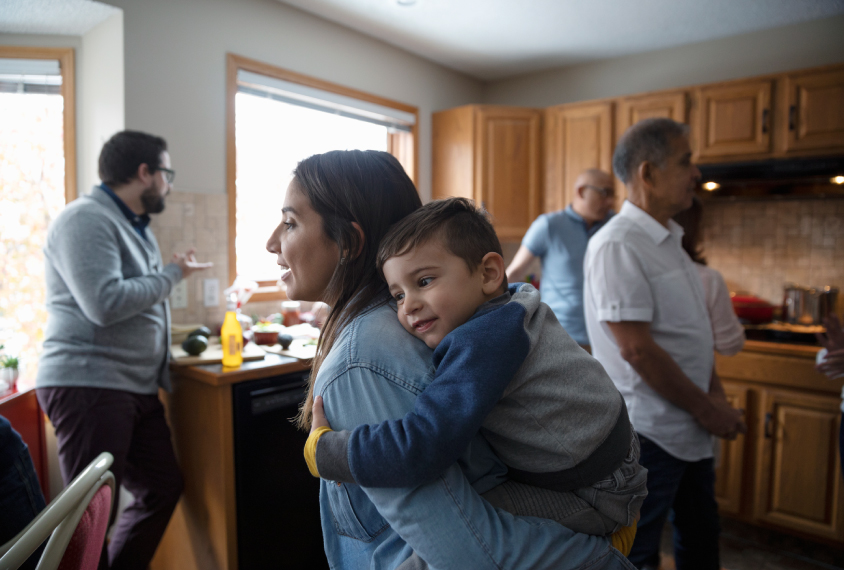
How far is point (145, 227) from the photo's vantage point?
6.75 feet

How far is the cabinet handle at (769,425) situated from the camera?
261 cm

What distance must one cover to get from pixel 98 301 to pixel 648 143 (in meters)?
1.78

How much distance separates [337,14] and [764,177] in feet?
7.93

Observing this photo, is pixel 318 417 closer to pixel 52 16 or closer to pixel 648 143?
pixel 648 143

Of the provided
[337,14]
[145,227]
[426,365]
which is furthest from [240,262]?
[426,365]

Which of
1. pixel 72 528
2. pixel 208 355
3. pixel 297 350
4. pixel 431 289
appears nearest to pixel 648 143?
pixel 431 289

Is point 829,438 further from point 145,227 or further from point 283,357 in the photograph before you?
point 145,227

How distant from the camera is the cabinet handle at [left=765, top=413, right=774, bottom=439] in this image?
2609mm

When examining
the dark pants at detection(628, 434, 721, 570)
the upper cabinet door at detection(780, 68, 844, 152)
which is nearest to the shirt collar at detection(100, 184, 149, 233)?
the dark pants at detection(628, 434, 721, 570)

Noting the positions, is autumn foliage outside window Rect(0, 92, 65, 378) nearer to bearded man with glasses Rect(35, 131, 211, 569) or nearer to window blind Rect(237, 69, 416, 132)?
bearded man with glasses Rect(35, 131, 211, 569)

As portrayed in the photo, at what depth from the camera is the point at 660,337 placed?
155cm

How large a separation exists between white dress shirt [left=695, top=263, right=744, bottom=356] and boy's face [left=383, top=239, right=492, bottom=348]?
125 centimetres

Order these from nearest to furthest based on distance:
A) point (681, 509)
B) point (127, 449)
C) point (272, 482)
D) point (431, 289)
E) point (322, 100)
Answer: point (431, 289), point (681, 509), point (127, 449), point (272, 482), point (322, 100)

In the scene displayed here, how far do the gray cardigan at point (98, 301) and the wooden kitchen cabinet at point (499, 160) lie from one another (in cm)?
220
